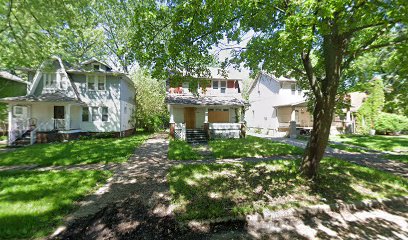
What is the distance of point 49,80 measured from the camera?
18.9m

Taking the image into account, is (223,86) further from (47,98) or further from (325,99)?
(47,98)

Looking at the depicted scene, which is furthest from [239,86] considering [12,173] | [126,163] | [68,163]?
[12,173]

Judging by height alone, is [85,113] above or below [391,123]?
above

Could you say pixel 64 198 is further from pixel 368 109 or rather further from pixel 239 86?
pixel 368 109

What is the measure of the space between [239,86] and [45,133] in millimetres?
18532

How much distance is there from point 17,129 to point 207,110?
1551 cm

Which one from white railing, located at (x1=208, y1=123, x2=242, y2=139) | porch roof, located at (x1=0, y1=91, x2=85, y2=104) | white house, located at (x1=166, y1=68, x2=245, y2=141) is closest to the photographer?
porch roof, located at (x1=0, y1=91, x2=85, y2=104)

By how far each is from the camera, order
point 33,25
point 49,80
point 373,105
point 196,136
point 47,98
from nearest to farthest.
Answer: point 33,25 < point 47,98 < point 196,136 < point 49,80 < point 373,105

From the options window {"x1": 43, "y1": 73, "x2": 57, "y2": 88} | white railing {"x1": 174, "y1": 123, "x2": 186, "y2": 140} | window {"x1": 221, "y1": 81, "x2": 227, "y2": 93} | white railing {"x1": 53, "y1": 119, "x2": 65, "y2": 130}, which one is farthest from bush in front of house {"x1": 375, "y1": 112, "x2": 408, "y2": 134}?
window {"x1": 43, "y1": 73, "x2": 57, "y2": 88}

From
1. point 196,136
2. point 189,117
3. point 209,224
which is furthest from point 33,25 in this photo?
point 189,117

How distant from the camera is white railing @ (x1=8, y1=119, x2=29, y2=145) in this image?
615 inches

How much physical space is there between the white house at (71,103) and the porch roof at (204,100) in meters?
5.57

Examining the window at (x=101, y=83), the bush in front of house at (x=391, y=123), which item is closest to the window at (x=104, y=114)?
the window at (x=101, y=83)

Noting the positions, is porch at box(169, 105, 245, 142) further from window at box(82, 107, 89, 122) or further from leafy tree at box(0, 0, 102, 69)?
leafy tree at box(0, 0, 102, 69)
